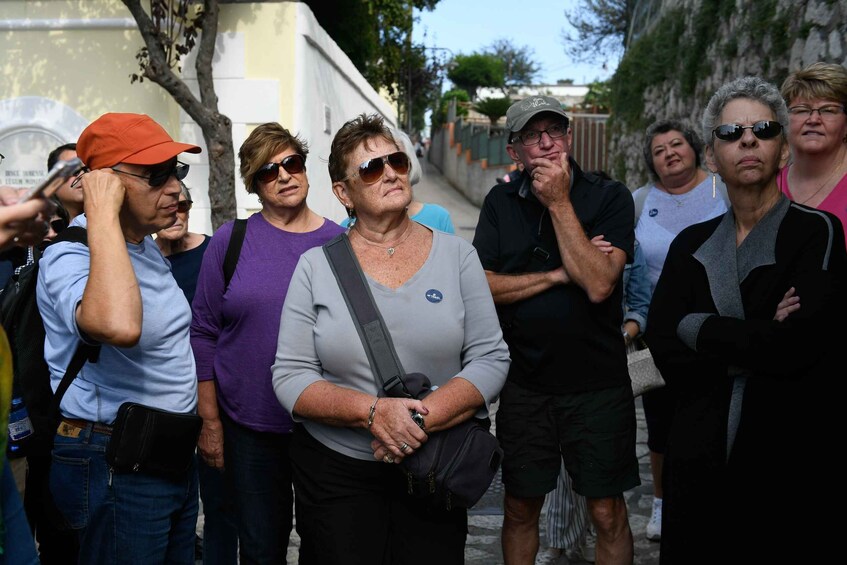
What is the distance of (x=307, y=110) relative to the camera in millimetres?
8688

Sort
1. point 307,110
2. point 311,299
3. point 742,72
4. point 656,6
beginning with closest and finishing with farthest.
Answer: point 311,299
point 742,72
point 307,110
point 656,6

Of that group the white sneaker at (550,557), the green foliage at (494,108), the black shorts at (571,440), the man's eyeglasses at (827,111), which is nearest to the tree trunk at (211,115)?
the white sneaker at (550,557)

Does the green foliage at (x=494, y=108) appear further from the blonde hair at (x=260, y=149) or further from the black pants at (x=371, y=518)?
the black pants at (x=371, y=518)

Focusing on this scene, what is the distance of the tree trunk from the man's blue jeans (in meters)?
5.45

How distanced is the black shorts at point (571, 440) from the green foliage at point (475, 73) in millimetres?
48328

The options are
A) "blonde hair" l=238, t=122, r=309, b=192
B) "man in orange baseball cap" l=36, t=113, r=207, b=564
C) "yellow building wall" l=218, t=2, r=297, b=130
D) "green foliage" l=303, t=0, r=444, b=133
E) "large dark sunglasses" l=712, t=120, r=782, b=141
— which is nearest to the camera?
"man in orange baseball cap" l=36, t=113, r=207, b=564

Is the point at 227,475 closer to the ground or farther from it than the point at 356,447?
closer to the ground

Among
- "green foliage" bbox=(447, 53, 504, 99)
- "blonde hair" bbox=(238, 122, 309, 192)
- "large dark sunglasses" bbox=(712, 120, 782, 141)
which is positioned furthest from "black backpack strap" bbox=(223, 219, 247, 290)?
"green foliage" bbox=(447, 53, 504, 99)

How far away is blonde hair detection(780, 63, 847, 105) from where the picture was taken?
3207mm

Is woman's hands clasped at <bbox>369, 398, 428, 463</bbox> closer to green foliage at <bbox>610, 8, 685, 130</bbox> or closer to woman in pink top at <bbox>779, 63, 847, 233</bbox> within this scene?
woman in pink top at <bbox>779, 63, 847, 233</bbox>

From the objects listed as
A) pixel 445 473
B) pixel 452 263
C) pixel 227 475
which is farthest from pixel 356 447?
pixel 227 475

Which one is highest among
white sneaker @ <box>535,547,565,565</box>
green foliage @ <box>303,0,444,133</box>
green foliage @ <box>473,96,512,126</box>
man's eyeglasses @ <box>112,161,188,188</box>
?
green foliage @ <box>473,96,512,126</box>

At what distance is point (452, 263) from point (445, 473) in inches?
28.8

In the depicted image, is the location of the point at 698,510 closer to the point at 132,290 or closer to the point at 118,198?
the point at 132,290
